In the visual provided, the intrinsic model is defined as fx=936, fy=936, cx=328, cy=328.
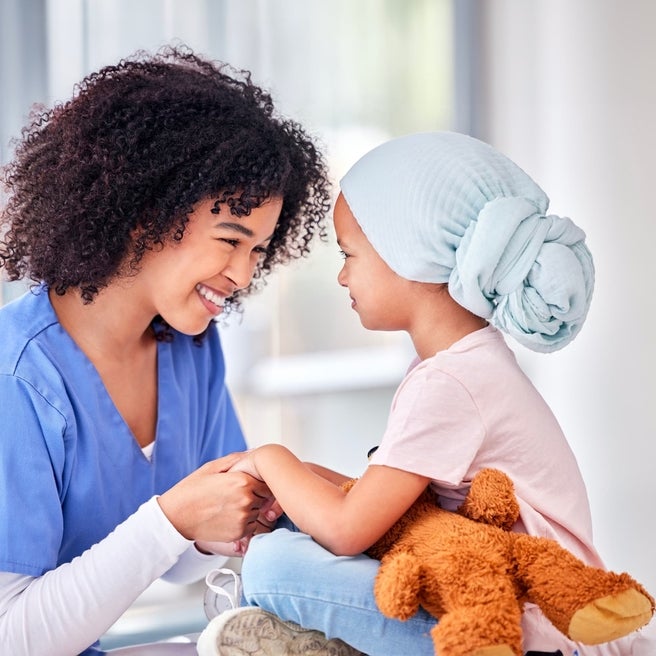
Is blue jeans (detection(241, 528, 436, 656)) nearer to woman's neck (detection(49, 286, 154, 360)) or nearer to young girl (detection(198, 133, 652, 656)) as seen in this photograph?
young girl (detection(198, 133, 652, 656))

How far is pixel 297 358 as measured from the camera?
2.72m

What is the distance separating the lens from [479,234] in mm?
1215

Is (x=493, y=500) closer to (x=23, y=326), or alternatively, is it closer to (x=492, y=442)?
(x=492, y=442)

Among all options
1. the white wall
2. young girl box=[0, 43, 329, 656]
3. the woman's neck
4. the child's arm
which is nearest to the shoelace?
young girl box=[0, 43, 329, 656]

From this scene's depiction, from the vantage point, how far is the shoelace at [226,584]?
1.30m

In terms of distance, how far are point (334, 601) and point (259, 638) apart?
0.35 feet

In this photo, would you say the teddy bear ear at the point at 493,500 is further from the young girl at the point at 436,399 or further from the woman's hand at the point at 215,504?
the woman's hand at the point at 215,504

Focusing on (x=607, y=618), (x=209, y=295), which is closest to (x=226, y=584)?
(x=209, y=295)

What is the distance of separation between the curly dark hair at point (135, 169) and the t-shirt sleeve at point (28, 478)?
0.21 metres

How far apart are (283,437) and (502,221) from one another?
64.1 inches

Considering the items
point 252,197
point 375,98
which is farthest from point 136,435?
point 375,98

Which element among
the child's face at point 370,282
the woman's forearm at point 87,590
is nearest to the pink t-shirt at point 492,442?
the child's face at point 370,282

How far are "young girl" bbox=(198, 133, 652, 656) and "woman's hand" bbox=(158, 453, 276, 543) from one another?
0.03 m

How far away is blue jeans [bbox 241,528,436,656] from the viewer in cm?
114
